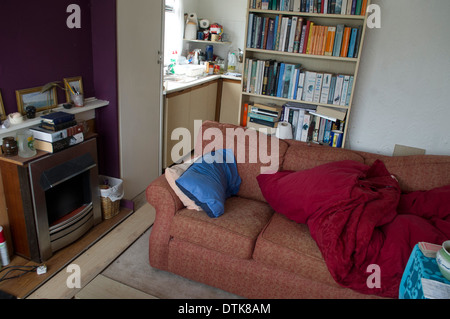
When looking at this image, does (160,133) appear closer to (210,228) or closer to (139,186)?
(139,186)

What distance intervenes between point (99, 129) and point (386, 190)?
6.72ft

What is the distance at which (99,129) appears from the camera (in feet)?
8.70

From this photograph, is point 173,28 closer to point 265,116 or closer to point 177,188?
point 265,116

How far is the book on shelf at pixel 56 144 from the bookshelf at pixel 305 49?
156 centimetres

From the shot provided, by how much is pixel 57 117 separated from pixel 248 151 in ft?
3.96

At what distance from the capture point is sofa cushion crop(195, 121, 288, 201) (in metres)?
2.29

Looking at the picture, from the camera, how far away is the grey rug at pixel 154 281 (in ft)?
6.49

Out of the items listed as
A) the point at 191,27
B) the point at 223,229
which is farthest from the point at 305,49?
the point at 191,27

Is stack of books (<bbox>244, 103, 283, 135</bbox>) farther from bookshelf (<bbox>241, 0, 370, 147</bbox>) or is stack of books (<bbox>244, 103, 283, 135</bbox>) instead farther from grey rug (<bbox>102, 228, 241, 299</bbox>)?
grey rug (<bbox>102, 228, 241, 299</bbox>)

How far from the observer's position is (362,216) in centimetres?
173

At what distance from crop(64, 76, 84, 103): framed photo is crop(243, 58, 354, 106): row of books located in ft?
4.53

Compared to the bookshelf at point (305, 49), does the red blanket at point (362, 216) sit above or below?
below

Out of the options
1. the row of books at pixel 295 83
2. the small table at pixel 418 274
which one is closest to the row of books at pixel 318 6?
the row of books at pixel 295 83

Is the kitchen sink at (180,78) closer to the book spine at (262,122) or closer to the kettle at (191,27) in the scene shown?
the kettle at (191,27)
